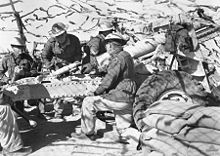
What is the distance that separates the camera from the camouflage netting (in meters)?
9.27

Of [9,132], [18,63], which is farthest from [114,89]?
[18,63]

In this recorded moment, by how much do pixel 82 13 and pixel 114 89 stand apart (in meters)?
5.82

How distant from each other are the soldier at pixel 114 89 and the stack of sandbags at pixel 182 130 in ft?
4.55

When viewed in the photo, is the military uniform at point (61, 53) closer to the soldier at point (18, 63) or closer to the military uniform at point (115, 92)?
the soldier at point (18, 63)

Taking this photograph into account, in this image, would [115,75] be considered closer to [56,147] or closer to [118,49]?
[118,49]

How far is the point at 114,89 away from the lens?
4.46 m

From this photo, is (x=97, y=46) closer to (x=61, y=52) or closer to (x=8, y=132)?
(x=61, y=52)

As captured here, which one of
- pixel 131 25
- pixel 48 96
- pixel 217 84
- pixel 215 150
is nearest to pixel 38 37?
pixel 131 25

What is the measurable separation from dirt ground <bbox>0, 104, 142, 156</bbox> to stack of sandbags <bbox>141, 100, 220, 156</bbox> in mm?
951

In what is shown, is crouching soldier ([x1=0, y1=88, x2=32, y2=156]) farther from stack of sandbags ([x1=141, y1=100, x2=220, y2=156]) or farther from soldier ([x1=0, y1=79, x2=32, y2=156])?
stack of sandbags ([x1=141, y1=100, x2=220, y2=156])

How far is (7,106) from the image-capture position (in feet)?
13.8

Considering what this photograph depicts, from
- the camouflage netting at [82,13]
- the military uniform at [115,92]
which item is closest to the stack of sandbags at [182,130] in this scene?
the military uniform at [115,92]

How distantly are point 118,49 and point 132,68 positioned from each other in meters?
0.29

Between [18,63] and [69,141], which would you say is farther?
[18,63]
